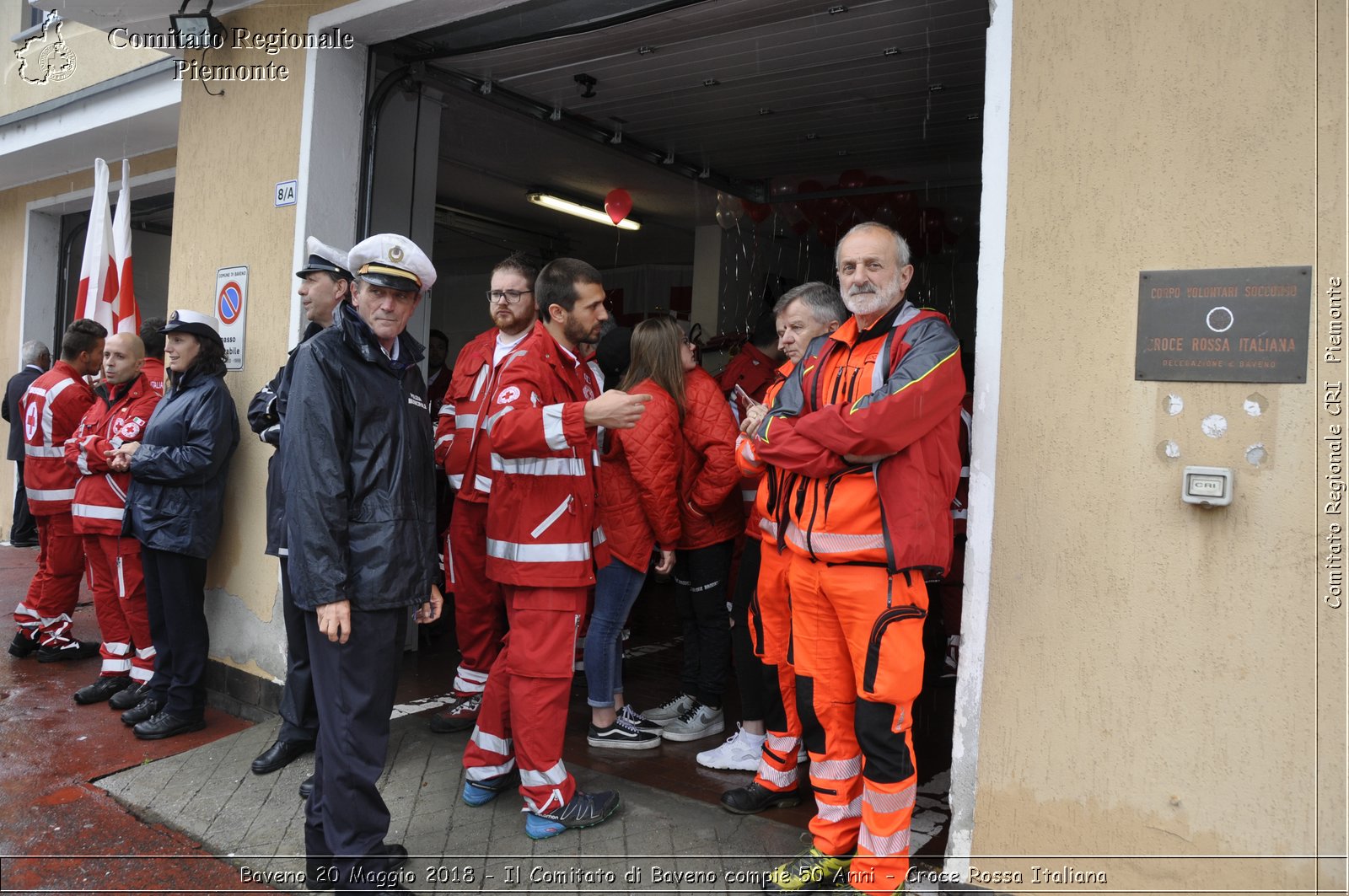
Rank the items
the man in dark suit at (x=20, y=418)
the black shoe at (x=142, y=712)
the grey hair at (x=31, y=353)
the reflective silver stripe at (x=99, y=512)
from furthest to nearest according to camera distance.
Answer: the grey hair at (x=31, y=353), the man in dark suit at (x=20, y=418), the reflective silver stripe at (x=99, y=512), the black shoe at (x=142, y=712)

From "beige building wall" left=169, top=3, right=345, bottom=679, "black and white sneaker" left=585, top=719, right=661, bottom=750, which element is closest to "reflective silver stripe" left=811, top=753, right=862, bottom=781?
"black and white sneaker" left=585, top=719, right=661, bottom=750

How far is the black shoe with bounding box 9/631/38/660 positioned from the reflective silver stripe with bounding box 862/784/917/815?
587cm

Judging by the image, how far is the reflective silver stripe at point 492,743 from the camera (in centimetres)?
384

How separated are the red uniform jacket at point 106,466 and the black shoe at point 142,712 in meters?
1.01

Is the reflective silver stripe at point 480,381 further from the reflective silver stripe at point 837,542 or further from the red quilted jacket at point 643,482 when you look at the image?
the reflective silver stripe at point 837,542

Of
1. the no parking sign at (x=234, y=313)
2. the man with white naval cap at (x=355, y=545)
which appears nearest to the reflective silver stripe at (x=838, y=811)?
the man with white naval cap at (x=355, y=545)

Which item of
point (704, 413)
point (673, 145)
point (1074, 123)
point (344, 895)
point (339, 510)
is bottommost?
point (344, 895)

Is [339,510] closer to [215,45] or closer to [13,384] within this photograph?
[215,45]

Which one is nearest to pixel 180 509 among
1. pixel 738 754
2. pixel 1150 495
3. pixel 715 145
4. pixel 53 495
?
pixel 53 495

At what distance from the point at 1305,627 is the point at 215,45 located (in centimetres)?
595

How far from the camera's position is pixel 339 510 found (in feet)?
9.99

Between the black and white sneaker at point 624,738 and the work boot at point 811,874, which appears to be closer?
the work boot at point 811,874

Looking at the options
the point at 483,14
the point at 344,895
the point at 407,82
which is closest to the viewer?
the point at 344,895

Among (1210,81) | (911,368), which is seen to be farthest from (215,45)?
(1210,81)
